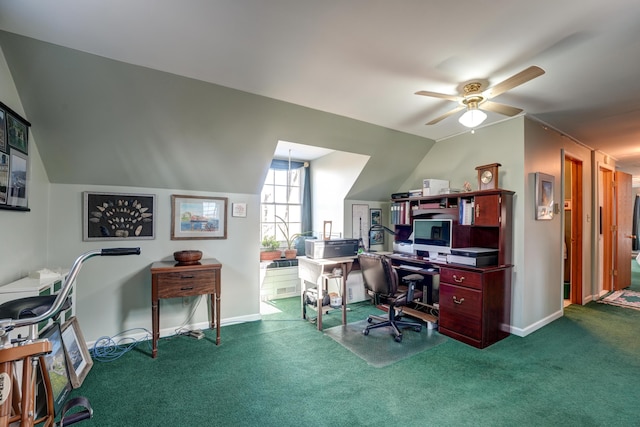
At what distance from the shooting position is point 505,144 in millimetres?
3229

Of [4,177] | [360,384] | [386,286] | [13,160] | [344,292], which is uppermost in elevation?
[13,160]

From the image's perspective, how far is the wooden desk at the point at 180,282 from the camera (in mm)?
2578

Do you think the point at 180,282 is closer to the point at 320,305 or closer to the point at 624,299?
the point at 320,305

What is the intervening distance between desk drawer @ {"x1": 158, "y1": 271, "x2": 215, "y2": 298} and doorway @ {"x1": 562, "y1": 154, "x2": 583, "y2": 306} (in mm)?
4931

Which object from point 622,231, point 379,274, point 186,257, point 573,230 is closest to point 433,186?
point 379,274

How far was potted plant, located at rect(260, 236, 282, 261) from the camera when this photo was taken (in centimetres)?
453

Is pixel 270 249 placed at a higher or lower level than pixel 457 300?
higher

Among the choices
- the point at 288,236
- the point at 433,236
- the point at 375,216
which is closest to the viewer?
the point at 433,236

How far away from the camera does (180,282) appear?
2.68 m

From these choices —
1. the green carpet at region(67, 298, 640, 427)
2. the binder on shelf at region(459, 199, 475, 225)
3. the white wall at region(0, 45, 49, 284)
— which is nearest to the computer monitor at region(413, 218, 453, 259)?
the binder on shelf at region(459, 199, 475, 225)

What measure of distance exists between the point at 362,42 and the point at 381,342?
268cm

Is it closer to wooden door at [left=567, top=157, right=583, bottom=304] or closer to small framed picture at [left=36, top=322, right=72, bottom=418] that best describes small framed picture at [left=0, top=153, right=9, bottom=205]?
small framed picture at [left=36, top=322, right=72, bottom=418]

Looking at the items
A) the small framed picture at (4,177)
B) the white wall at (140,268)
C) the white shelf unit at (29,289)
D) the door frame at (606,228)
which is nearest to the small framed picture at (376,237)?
the white wall at (140,268)

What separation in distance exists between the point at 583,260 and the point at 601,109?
2397 mm
